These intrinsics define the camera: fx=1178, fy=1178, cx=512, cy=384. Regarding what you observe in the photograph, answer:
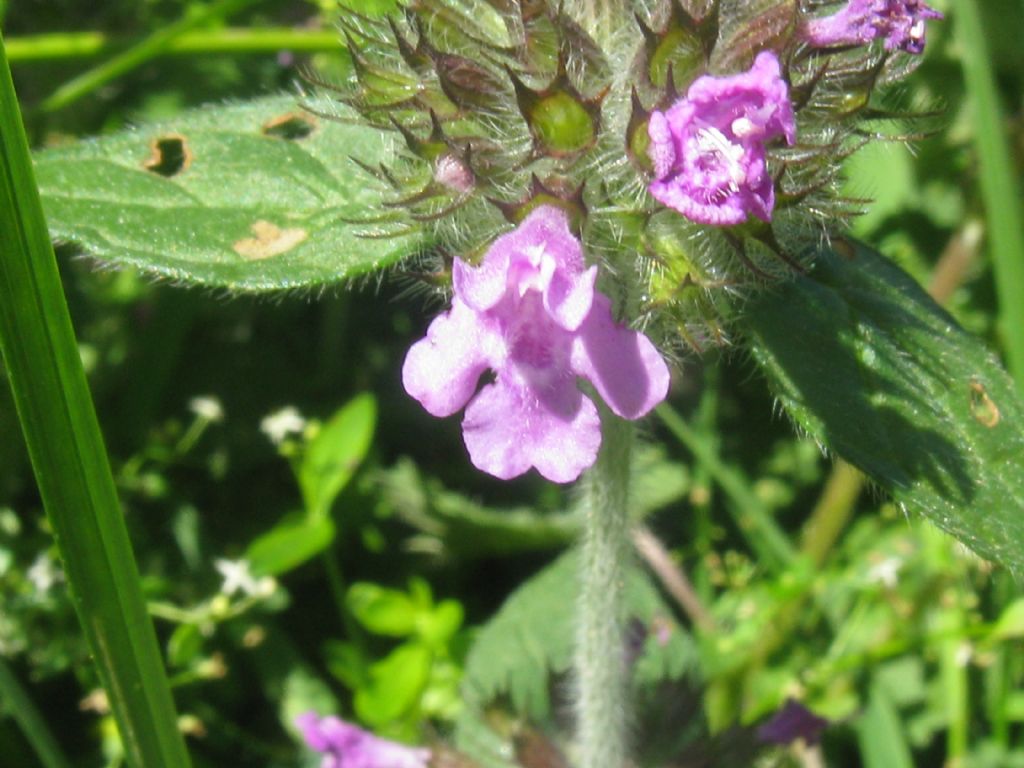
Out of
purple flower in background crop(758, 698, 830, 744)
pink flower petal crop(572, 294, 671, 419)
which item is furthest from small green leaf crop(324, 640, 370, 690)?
pink flower petal crop(572, 294, 671, 419)

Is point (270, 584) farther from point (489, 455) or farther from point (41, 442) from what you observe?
point (489, 455)

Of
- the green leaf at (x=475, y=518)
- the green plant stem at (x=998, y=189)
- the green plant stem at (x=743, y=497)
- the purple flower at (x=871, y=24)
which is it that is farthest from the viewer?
the green leaf at (x=475, y=518)

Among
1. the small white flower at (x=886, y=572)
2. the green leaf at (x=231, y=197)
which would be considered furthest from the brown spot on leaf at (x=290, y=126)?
the small white flower at (x=886, y=572)

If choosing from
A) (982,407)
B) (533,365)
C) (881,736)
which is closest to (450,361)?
(533,365)

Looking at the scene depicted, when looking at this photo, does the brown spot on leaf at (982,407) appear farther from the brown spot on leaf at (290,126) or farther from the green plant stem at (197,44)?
the green plant stem at (197,44)

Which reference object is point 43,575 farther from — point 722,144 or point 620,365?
point 722,144

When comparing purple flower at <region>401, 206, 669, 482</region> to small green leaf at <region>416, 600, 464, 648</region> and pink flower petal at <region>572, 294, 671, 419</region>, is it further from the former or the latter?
small green leaf at <region>416, 600, 464, 648</region>
